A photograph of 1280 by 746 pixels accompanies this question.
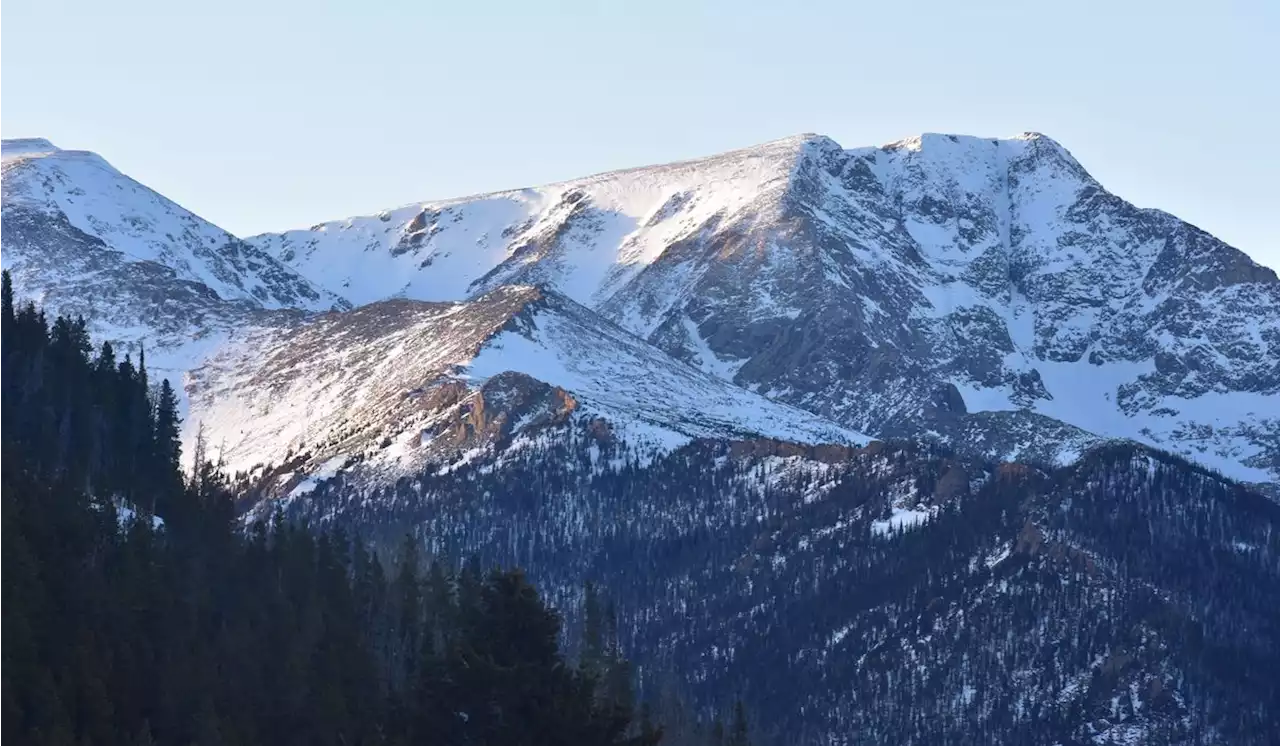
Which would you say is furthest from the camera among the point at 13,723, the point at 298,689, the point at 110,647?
the point at 298,689

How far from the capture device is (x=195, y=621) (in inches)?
4510

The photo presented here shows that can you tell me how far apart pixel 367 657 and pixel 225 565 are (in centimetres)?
1728

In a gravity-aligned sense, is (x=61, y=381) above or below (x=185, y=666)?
above

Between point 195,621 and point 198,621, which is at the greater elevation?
point 195,621

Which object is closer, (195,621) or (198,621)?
(195,621)

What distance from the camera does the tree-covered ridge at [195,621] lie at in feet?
228

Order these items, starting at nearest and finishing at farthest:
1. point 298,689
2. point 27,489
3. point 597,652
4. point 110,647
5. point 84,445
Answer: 1. point 110,647
2. point 298,689
3. point 27,489
4. point 84,445
5. point 597,652

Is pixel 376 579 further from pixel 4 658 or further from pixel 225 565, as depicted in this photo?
pixel 4 658

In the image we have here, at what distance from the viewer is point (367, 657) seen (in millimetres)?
126500

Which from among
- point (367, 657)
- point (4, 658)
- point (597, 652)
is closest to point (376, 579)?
point (597, 652)

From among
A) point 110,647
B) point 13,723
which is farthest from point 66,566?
point 13,723

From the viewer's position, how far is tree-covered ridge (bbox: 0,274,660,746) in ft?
228

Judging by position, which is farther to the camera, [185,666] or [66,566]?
[66,566]

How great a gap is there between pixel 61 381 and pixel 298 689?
60.5m
